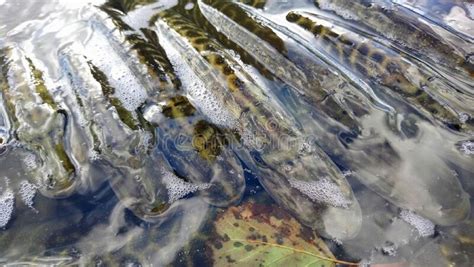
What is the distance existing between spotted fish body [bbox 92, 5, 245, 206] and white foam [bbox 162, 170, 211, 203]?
34mm

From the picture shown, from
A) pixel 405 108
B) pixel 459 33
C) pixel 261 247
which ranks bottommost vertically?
pixel 261 247

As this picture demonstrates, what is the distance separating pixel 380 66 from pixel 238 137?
4.99 ft

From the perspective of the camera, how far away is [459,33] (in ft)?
14.2

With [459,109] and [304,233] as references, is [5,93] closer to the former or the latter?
[304,233]

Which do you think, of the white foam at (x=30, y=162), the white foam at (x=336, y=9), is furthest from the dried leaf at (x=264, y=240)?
the white foam at (x=336, y=9)

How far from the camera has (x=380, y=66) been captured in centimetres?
394

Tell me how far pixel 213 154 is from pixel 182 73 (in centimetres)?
101

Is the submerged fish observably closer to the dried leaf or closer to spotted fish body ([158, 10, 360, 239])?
spotted fish body ([158, 10, 360, 239])

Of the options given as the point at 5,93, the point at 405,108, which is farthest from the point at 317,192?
the point at 5,93

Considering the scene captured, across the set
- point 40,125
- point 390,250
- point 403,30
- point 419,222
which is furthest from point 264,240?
point 403,30

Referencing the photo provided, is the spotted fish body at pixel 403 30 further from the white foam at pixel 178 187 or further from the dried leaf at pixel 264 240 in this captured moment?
the white foam at pixel 178 187

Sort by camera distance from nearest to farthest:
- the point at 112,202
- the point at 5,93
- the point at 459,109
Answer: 1. the point at 112,202
2. the point at 459,109
3. the point at 5,93

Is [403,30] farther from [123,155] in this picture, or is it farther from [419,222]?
[123,155]

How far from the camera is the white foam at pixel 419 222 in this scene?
296 centimetres
